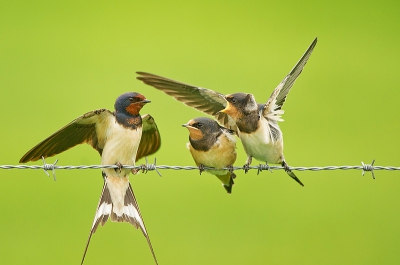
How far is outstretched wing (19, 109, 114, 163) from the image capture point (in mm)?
4652

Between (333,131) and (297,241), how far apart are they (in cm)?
199

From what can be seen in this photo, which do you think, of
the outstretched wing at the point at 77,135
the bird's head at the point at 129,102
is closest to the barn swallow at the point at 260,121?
the bird's head at the point at 129,102

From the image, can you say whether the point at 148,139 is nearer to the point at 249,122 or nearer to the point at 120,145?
the point at 120,145

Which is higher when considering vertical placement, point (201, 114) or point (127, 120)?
point (201, 114)

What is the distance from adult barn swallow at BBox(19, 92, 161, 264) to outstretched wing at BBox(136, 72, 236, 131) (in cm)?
32

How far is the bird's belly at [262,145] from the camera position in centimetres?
467

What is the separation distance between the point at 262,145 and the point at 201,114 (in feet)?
11.6

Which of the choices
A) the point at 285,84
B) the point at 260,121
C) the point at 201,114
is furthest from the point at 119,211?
the point at 201,114

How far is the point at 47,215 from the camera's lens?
7.45 meters

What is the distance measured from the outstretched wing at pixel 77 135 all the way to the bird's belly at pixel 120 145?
0.08 metres

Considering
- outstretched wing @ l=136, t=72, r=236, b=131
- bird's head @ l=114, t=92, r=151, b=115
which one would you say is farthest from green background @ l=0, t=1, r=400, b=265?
bird's head @ l=114, t=92, r=151, b=115

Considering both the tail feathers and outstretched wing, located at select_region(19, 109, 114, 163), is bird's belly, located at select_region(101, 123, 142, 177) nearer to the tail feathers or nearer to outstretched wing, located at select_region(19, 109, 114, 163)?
outstretched wing, located at select_region(19, 109, 114, 163)

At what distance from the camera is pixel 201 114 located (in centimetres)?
821

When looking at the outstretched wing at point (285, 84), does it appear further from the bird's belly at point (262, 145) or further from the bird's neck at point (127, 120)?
the bird's neck at point (127, 120)
